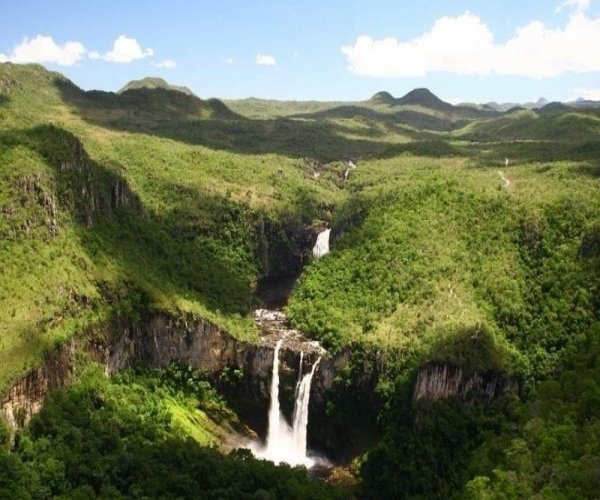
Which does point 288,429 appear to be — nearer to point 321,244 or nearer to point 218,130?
point 321,244

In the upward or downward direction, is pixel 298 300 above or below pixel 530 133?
below

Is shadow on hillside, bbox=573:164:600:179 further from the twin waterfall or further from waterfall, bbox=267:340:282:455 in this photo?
waterfall, bbox=267:340:282:455

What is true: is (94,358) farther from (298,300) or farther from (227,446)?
(298,300)

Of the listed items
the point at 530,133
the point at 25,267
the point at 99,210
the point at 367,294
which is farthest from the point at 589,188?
the point at 530,133

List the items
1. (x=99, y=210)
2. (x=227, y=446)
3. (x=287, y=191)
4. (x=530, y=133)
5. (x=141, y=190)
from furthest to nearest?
(x=530, y=133), (x=287, y=191), (x=141, y=190), (x=99, y=210), (x=227, y=446)

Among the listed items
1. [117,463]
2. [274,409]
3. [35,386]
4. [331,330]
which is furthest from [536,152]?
[35,386]

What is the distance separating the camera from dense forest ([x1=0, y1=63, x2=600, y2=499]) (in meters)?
52.3

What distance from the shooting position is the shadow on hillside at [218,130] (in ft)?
530

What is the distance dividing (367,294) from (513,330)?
18274 millimetres

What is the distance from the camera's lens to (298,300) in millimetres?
86250

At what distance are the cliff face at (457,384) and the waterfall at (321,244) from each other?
43734 millimetres

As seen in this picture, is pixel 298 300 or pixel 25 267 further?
pixel 298 300

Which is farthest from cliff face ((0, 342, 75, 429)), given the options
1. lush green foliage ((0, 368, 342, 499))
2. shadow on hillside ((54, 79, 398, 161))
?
shadow on hillside ((54, 79, 398, 161))

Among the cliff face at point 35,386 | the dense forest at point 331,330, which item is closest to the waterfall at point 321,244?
the dense forest at point 331,330
